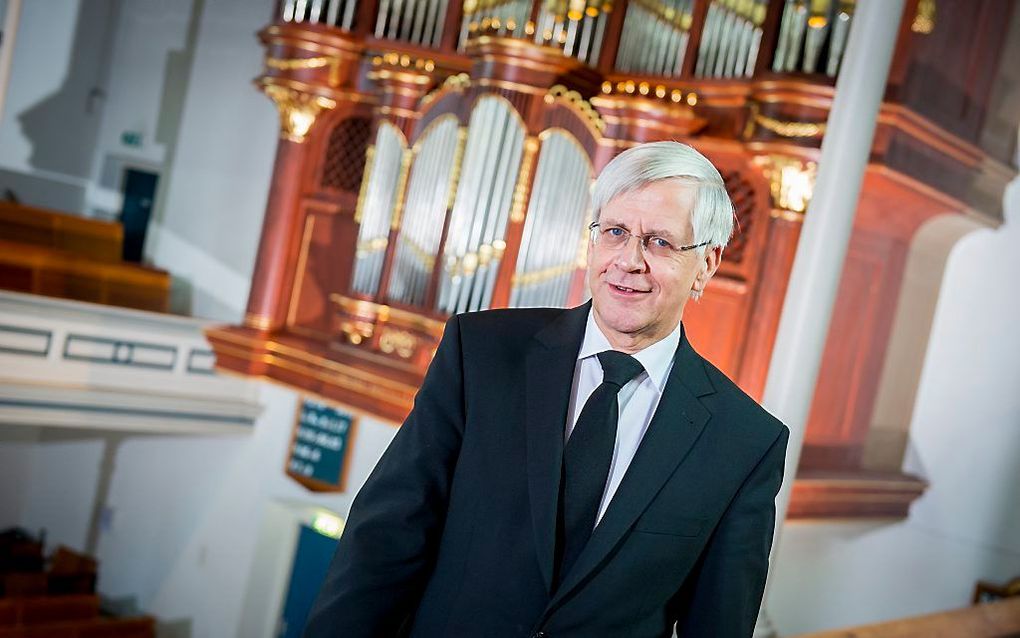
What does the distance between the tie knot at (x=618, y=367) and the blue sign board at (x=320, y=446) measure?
4976 mm

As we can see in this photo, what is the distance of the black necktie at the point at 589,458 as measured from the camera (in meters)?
1.32

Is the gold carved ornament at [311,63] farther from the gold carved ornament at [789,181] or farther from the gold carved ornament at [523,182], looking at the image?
the gold carved ornament at [789,181]

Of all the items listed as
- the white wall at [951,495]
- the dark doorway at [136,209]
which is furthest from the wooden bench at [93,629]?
the white wall at [951,495]

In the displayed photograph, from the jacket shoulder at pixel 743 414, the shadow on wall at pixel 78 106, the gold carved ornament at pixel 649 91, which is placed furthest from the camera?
the shadow on wall at pixel 78 106

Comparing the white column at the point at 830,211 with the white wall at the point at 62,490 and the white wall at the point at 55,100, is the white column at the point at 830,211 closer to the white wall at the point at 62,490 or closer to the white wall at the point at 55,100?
the white wall at the point at 62,490

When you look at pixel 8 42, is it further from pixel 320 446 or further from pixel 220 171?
pixel 320 446

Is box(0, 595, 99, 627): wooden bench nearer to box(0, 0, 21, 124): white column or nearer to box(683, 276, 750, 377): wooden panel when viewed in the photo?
box(0, 0, 21, 124): white column

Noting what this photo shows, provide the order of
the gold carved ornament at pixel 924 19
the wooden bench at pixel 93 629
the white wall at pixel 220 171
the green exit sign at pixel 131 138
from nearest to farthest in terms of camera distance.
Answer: the gold carved ornament at pixel 924 19 → the wooden bench at pixel 93 629 → the white wall at pixel 220 171 → the green exit sign at pixel 131 138

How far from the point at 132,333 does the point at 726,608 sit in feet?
18.9

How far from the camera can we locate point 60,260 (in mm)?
6777

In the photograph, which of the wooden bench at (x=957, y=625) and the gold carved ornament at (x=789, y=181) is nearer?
the wooden bench at (x=957, y=625)

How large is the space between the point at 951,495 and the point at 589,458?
3896 millimetres

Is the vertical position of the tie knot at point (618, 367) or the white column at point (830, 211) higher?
the white column at point (830, 211)

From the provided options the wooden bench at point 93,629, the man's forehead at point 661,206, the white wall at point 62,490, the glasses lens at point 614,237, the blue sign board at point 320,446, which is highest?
the man's forehead at point 661,206
